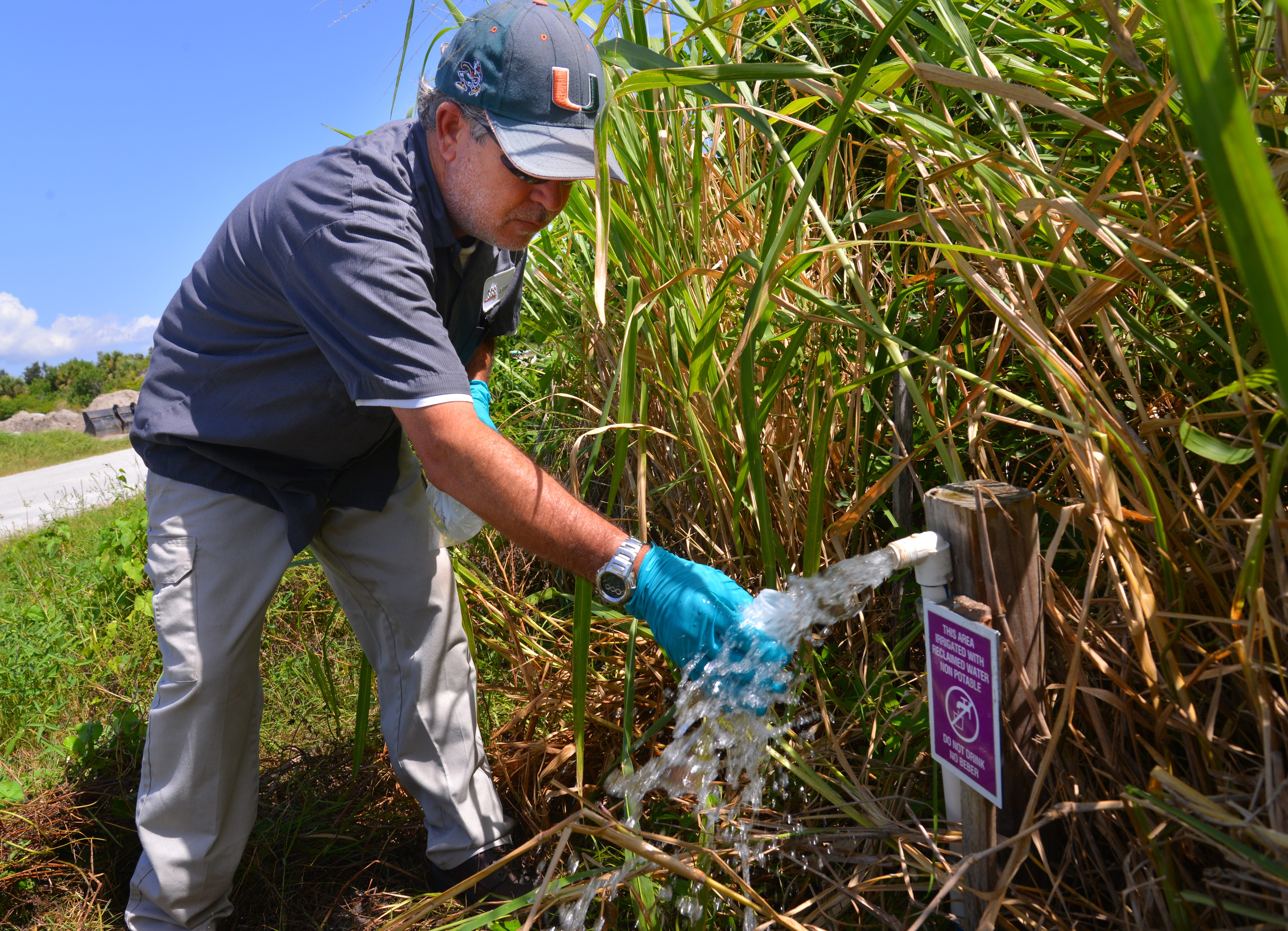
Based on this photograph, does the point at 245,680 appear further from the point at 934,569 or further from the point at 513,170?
the point at 934,569

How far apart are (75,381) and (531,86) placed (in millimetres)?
36233

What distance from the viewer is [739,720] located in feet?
4.58

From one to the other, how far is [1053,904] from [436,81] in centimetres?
174

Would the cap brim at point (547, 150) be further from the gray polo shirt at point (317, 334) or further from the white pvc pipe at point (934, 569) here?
the white pvc pipe at point (934, 569)

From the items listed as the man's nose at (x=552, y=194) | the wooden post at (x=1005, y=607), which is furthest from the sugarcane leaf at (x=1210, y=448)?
the man's nose at (x=552, y=194)

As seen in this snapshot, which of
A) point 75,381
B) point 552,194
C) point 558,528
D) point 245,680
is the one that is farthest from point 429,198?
point 75,381

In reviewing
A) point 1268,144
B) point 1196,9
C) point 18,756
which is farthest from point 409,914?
point 18,756

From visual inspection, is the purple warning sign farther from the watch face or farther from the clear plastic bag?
the clear plastic bag

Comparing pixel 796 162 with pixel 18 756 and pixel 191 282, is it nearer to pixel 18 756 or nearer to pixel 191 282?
pixel 191 282

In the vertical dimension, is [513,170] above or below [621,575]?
above

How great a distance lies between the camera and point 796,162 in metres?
1.32

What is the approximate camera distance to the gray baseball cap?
1.49m

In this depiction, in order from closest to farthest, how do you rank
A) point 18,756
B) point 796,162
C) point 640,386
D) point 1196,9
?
point 1196,9 < point 796,162 < point 640,386 < point 18,756

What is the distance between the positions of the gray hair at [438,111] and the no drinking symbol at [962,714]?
1.26 m
